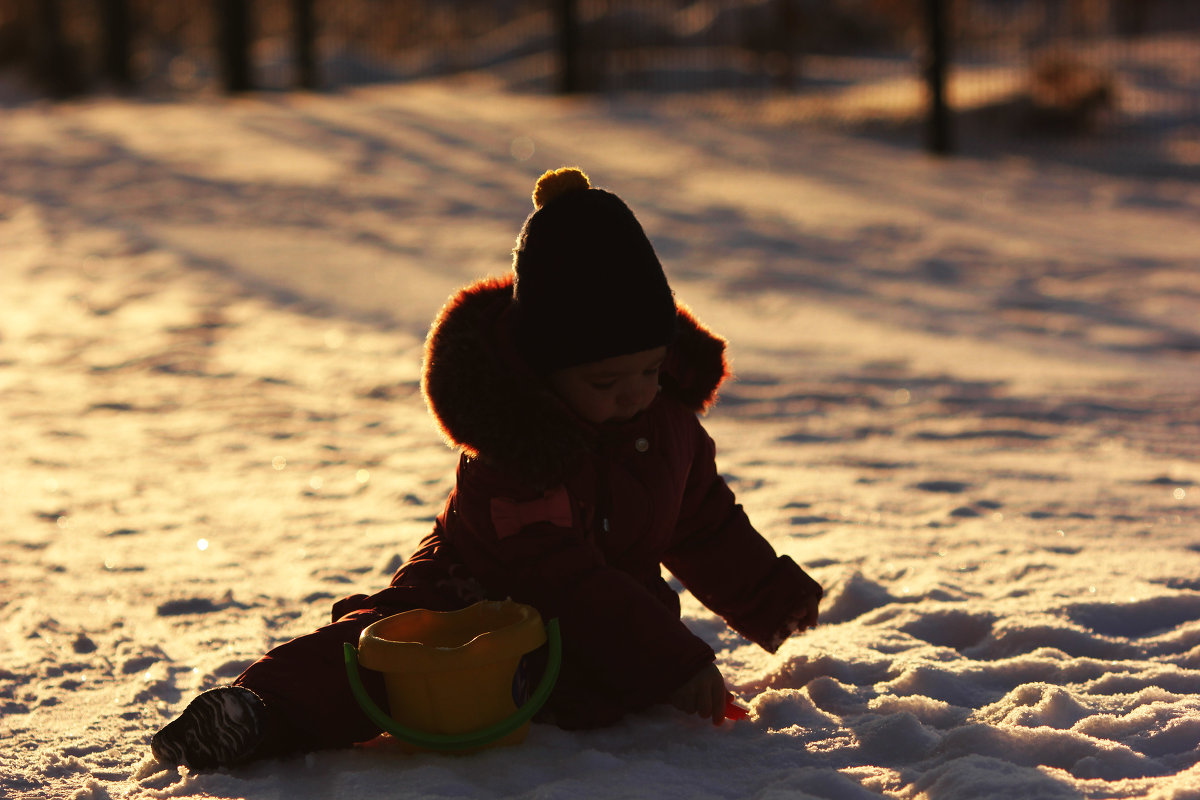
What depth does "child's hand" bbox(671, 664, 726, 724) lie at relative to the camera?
7.32 ft

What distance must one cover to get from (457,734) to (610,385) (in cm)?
64

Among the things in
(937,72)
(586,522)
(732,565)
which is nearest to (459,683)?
(586,522)

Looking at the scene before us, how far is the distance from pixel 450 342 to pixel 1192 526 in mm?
2238

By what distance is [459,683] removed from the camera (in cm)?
214

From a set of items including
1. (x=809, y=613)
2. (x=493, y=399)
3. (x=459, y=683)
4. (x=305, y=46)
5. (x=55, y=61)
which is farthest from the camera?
(x=55, y=61)

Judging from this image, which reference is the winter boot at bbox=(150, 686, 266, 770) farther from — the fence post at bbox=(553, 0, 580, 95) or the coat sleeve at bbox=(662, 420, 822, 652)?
the fence post at bbox=(553, 0, 580, 95)

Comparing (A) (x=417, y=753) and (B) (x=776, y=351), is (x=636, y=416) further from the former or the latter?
(B) (x=776, y=351)

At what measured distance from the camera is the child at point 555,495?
2.22m

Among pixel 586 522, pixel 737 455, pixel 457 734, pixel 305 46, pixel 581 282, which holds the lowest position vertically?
pixel 737 455

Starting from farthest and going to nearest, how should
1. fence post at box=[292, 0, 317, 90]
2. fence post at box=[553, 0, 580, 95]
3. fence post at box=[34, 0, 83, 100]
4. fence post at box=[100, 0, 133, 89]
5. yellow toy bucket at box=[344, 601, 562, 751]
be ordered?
fence post at box=[100, 0, 133, 89], fence post at box=[34, 0, 83, 100], fence post at box=[292, 0, 317, 90], fence post at box=[553, 0, 580, 95], yellow toy bucket at box=[344, 601, 562, 751]

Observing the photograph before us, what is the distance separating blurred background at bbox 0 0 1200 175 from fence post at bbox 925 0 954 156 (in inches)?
0.7

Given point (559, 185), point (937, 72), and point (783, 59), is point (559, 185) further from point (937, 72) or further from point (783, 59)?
point (783, 59)

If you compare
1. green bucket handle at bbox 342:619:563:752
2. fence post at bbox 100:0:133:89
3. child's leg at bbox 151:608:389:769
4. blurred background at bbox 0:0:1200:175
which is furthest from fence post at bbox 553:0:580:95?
green bucket handle at bbox 342:619:563:752

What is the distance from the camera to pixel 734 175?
10516 mm
